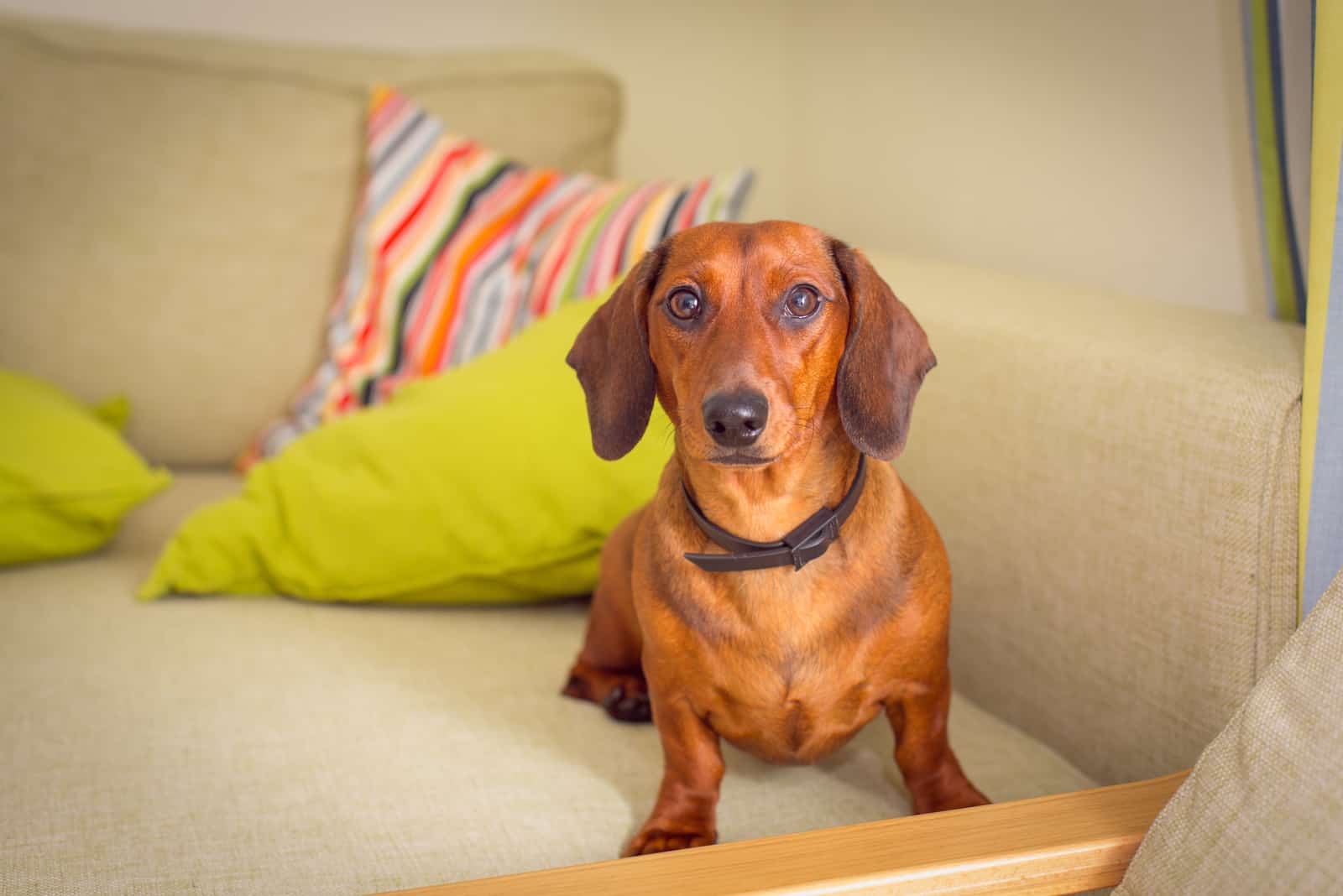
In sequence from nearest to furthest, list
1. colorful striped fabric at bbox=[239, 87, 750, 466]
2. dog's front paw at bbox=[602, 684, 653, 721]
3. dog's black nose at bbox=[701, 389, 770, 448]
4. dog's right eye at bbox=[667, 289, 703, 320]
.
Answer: dog's black nose at bbox=[701, 389, 770, 448] → dog's right eye at bbox=[667, 289, 703, 320] → dog's front paw at bbox=[602, 684, 653, 721] → colorful striped fabric at bbox=[239, 87, 750, 466]

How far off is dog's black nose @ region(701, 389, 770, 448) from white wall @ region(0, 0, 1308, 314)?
35.2 inches

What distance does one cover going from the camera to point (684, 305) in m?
0.98

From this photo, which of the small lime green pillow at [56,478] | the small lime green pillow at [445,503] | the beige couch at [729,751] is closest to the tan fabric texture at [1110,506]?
the beige couch at [729,751]

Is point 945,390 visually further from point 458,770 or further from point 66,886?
point 66,886

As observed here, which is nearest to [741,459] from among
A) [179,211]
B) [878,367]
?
[878,367]

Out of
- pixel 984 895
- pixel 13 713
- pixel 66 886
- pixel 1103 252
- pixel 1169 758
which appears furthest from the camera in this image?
pixel 1103 252

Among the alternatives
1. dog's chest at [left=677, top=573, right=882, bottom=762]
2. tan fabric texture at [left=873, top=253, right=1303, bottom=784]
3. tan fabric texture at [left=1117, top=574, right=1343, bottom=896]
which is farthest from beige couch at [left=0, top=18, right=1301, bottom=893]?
tan fabric texture at [left=1117, top=574, right=1343, bottom=896]

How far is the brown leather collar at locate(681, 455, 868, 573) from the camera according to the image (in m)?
0.99

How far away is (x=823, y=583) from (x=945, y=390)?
0.43 metres

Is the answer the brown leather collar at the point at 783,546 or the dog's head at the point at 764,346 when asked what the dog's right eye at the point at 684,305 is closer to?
the dog's head at the point at 764,346

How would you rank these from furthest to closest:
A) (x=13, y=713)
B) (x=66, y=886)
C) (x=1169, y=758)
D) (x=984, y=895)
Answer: (x=13, y=713) → (x=1169, y=758) → (x=66, y=886) → (x=984, y=895)

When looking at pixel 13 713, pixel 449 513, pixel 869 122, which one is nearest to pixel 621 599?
pixel 449 513

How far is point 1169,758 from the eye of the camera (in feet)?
3.66

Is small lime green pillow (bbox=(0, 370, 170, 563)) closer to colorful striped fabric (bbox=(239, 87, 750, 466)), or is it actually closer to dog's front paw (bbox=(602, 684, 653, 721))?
colorful striped fabric (bbox=(239, 87, 750, 466))
